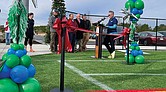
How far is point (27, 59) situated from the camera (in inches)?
170

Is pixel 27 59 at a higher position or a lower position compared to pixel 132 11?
lower

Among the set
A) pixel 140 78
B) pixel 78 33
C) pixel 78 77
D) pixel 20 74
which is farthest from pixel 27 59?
pixel 78 33

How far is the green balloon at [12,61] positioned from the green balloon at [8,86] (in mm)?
214

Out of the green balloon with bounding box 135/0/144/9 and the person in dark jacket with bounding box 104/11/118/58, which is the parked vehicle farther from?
the green balloon with bounding box 135/0/144/9

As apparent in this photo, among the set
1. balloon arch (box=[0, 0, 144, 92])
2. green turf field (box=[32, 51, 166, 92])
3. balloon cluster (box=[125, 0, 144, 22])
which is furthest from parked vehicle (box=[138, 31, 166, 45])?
balloon arch (box=[0, 0, 144, 92])

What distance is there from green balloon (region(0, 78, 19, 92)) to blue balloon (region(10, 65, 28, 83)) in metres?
0.07

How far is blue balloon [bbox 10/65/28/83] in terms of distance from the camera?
407 centimetres

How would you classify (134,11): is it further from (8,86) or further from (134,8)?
(8,86)

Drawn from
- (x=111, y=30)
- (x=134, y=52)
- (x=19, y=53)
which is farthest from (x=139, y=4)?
(x=19, y=53)

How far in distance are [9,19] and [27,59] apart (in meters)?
0.74

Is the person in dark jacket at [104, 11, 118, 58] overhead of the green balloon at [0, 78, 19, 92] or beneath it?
overhead

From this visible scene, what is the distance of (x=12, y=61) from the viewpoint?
4.12m

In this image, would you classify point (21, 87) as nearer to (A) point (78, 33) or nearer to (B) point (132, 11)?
(B) point (132, 11)

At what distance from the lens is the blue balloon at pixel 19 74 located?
13.3ft
